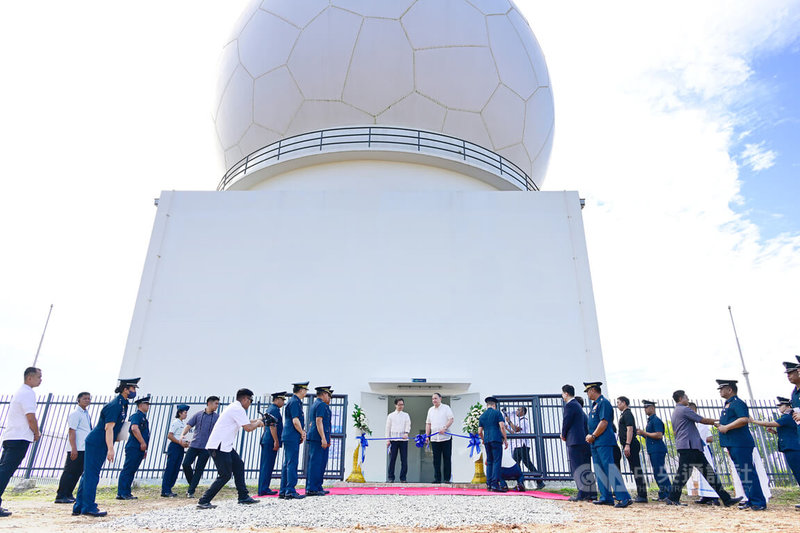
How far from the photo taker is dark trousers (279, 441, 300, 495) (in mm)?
6473

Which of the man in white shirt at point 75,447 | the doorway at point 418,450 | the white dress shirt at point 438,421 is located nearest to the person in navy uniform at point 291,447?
the man in white shirt at point 75,447

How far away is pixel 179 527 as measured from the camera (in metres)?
4.51

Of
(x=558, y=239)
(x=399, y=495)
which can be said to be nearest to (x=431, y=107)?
(x=558, y=239)

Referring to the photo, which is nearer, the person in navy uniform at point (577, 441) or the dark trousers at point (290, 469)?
the dark trousers at point (290, 469)

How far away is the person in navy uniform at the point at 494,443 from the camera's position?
25.1ft

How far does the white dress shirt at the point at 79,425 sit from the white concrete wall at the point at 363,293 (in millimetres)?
3908

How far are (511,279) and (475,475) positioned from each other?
4246 millimetres

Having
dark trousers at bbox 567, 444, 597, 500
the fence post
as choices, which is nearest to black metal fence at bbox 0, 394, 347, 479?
the fence post

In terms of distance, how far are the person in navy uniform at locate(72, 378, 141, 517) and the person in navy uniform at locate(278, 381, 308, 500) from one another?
2.00m

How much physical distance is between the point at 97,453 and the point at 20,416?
1033 mm

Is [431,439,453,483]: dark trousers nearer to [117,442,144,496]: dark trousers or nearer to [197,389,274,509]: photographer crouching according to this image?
[197,389,274,509]: photographer crouching

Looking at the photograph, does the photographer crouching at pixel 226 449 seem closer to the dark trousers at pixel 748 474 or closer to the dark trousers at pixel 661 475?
the dark trousers at pixel 661 475

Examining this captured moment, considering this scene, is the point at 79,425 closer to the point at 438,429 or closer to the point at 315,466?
the point at 315,466

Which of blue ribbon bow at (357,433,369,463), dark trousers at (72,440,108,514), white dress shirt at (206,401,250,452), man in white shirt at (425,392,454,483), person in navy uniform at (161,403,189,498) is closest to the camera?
dark trousers at (72,440,108,514)
